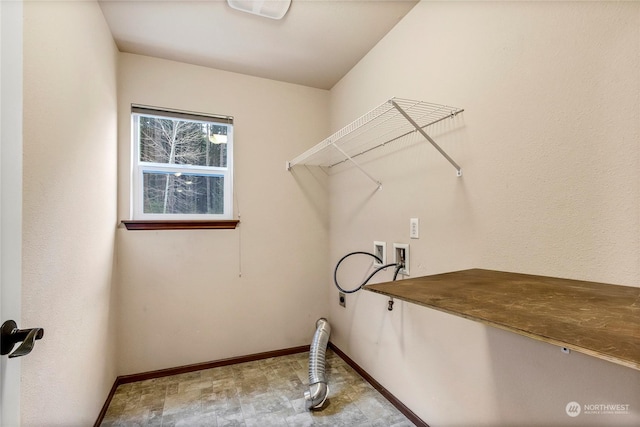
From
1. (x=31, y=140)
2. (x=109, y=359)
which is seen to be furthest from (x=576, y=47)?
(x=109, y=359)

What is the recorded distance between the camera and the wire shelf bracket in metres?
1.34

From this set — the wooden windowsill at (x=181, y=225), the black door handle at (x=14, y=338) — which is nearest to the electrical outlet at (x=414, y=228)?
the wooden windowsill at (x=181, y=225)

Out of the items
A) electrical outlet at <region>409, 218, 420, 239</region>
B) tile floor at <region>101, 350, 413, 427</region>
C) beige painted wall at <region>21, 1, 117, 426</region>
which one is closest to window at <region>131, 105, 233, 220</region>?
beige painted wall at <region>21, 1, 117, 426</region>

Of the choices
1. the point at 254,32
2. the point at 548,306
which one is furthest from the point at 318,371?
the point at 254,32

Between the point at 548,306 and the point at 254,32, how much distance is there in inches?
81.9

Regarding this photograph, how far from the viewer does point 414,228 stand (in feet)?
5.46

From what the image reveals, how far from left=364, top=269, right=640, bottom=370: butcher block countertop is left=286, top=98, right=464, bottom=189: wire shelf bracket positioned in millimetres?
634

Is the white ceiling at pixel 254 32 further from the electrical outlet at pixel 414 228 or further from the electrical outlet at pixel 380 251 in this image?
the electrical outlet at pixel 380 251

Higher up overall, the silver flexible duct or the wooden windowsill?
the wooden windowsill

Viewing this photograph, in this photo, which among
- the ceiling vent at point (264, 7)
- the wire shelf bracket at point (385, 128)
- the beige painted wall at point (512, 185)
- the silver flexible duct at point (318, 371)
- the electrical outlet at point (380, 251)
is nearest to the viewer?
the beige painted wall at point (512, 185)

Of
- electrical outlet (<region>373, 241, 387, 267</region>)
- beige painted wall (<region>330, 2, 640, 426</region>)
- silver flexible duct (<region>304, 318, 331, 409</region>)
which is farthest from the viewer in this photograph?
electrical outlet (<region>373, 241, 387, 267</region>)

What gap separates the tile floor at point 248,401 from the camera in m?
1.68

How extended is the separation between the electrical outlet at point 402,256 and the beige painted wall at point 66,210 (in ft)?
5.42

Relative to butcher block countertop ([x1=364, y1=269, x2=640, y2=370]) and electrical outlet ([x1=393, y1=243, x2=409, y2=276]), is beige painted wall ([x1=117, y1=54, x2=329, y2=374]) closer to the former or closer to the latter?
electrical outlet ([x1=393, y1=243, x2=409, y2=276])
